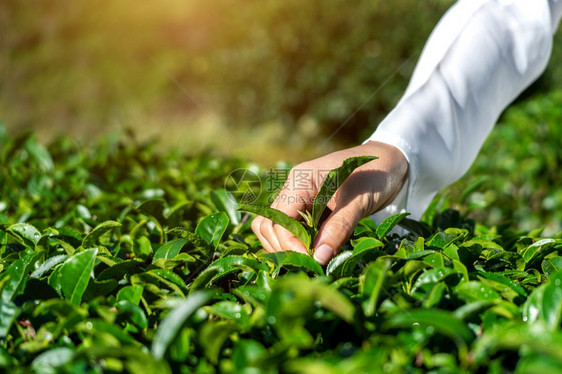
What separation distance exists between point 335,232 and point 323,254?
0.26ft

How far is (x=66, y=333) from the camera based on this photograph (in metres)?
1.06

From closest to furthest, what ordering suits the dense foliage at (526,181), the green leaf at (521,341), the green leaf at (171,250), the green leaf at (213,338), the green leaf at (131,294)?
the green leaf at (521,341) → the green leaf at (213,338) → the green leaf at (131,294) → the green leaf at (171,250) → the dense foliage at (526,181)

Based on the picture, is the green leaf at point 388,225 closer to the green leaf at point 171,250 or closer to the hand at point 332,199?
the hand at point 332,199

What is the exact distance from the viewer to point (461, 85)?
206cm

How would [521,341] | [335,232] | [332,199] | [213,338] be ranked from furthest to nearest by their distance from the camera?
[332,199] < [335,232] < [213,338] < [521,341]

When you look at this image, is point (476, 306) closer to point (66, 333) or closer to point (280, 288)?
point (280, 288)

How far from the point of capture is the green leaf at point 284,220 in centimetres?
128

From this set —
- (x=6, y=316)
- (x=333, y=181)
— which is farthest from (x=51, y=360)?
(x=333, y=181)

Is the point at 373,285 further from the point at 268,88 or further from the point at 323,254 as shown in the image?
the point at 268,88

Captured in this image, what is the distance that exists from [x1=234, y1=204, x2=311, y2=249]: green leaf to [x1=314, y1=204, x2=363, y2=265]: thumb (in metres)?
0.04

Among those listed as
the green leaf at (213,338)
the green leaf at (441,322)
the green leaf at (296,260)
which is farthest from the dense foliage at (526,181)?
the green leaf at (213,338)

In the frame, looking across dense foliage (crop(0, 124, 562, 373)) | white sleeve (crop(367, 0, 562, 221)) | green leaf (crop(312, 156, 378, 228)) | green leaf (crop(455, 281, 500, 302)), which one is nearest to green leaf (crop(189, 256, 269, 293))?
dense foliage (crop(0, 124, 562, 373))

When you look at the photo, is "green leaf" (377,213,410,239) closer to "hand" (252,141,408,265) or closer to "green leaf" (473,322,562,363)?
"hand" (252,141,408,265)

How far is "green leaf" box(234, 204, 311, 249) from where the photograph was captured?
4.18ft
